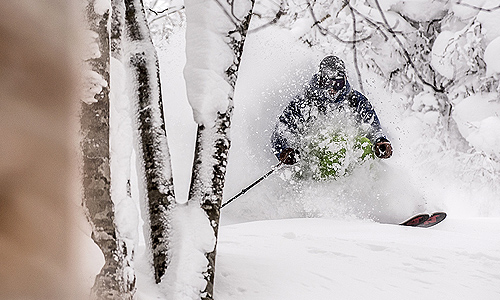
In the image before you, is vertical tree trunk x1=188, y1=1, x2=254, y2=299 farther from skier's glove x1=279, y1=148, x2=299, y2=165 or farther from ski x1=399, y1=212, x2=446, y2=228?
ski x1=399, y1=212, x2=446, y2=228

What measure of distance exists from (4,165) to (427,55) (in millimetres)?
7961

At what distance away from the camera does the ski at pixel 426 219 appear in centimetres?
443

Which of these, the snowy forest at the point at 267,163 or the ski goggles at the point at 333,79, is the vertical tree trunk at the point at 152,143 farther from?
the ski goggles at the point at 333,79

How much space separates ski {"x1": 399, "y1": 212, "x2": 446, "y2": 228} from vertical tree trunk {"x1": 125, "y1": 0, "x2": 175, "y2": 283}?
3.54 meters

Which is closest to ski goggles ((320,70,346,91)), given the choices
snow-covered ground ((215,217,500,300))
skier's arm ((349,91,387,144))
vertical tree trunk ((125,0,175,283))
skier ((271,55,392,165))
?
skier ((271,55,392,165))

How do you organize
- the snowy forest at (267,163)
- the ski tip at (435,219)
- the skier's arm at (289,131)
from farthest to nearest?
the skier's arm at (289,131) < the ski tip at (435,219) < the snowy forest at (267,163)

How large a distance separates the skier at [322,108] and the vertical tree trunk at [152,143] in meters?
3.05

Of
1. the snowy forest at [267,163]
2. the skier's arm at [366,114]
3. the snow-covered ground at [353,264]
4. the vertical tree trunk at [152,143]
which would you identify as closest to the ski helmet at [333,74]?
the skier's arm at [366,114]

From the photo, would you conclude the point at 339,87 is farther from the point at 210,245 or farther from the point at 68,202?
the point at 68,202

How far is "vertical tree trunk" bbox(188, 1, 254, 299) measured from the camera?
5.42 feet

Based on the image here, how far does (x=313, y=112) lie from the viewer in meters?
5.09

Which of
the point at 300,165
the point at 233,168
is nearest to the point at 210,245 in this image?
the point at 300,165

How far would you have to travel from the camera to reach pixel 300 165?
16.4ft

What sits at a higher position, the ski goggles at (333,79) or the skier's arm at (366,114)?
the ski goggles at (333,79)
